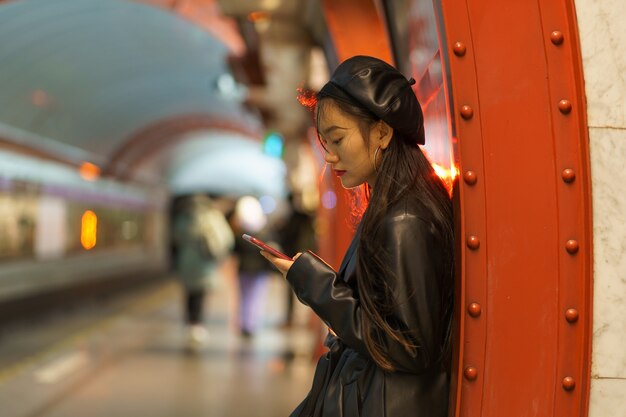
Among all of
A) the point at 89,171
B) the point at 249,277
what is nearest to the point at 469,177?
the point at 249,277

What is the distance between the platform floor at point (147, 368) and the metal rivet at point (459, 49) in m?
5.15

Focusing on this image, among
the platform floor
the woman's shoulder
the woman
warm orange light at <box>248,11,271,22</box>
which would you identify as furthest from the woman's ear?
warm orange light at <box>248,11,271,22</box>

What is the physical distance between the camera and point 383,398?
233cm

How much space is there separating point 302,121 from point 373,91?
502 inches

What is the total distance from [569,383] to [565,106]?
27.8 inches

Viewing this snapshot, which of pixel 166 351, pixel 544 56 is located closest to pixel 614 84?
pixel 544 56

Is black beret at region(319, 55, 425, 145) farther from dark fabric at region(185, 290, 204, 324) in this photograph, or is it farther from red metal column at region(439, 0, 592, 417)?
dark fabric at region(185, 290, 204, 324)

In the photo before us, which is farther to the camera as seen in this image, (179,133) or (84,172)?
(179,133)

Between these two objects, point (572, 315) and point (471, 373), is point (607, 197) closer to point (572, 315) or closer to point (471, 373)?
point (572, 315)

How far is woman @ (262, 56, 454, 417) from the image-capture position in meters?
2.25

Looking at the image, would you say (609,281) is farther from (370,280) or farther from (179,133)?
(179,133)

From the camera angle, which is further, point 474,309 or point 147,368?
point 147,368

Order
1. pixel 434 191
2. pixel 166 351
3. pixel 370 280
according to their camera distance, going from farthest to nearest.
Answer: pixel 166 351
pixel 434 191
pixel 370 280

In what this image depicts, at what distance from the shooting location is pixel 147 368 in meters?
9.57
